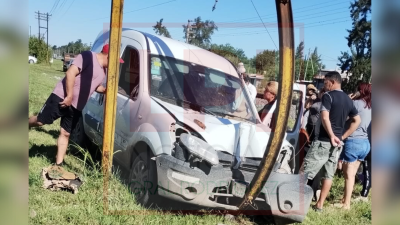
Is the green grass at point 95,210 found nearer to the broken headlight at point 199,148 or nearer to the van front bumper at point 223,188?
the van front bumper at point 223,188

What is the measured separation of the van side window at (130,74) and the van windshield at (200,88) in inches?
11.9

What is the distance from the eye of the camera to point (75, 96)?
4.64 meters

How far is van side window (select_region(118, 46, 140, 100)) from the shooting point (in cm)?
462

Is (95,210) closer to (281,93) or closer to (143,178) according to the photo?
(143,178)

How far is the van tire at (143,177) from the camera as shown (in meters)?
3.78

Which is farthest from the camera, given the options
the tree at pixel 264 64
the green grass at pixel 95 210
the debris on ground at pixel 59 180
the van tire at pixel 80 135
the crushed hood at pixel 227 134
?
the tree at pixel 264 64

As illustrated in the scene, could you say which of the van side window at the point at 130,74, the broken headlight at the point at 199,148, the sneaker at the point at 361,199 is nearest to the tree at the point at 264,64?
the sneaker at the point at 361,199

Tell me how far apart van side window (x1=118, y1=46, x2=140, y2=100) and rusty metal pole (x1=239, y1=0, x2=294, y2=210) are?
193 centimetres

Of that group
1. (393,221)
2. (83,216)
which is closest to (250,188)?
(83,216)

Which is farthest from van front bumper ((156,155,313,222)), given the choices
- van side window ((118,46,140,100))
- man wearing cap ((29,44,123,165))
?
man wearing cap ((29,44,123,165))

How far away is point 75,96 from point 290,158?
2929 mm

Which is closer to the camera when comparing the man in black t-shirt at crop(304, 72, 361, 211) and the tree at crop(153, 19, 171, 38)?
the man in black t-shirt at crop(304, 72, 361, 211)

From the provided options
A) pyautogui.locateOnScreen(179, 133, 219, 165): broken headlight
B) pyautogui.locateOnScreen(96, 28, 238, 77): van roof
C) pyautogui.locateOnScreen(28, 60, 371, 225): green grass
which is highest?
pyautogui.locateOnScreen(96, 28, 238, 77): van roof

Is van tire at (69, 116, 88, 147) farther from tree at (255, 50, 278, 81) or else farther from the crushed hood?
tree at (255, 50, 278, 81)
